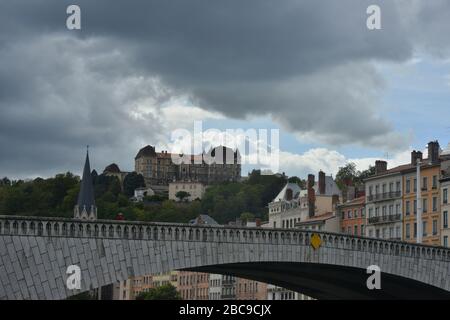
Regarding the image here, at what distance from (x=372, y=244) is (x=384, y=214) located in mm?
35886

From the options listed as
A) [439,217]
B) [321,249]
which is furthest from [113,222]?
[439,217]

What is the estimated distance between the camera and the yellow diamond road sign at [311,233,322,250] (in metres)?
71.3

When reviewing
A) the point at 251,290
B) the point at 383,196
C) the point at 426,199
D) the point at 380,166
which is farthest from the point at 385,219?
the point at 251,290

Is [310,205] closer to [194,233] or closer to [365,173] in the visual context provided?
[365,173]

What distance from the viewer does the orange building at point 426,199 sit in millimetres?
102438

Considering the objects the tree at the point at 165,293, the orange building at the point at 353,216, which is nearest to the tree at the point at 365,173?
the tree at the point at 165,293

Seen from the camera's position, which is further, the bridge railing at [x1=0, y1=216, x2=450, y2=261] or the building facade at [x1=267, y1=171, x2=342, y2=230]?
the building facade at [x1=267, y1=171, x2=342, y2=230]

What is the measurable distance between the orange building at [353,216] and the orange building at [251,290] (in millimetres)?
19459

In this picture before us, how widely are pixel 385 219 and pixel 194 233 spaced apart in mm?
46092

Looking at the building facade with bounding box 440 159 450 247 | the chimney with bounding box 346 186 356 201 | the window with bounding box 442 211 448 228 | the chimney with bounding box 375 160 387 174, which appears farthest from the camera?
the chimney with bounding box 346 186 356 201

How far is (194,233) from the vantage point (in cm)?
6662

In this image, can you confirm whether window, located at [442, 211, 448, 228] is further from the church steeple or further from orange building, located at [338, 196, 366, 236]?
the church steeple

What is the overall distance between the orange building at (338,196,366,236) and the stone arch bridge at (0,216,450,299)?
29666 mm

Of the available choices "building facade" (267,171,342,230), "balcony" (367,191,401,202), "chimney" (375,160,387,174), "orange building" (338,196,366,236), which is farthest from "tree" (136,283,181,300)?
"balcony" (367,191,401,202)
